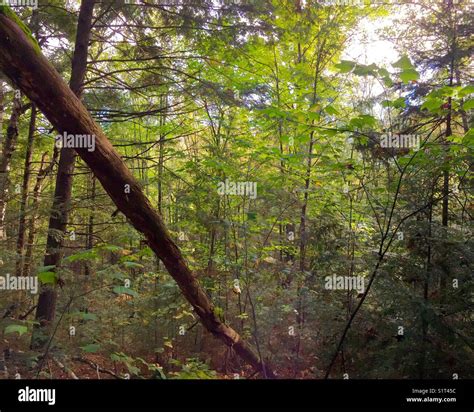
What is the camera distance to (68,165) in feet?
16.1

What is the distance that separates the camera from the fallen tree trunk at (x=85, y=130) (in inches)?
99.3

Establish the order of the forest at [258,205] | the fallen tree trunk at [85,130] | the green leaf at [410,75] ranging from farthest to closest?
the forest at [258,205] → the fallen tree trunk at [85,130] → the green leaf at [410,75]

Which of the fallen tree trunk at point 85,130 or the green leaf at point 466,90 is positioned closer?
the green leaf at point 466,90

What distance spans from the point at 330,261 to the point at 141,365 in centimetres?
496

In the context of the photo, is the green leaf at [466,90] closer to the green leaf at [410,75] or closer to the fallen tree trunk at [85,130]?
the green leaf at [410,75]

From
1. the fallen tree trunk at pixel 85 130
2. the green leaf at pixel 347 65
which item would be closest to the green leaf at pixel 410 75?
the green leaf at pixel 347 65

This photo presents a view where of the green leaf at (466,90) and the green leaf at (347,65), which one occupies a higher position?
the green leaf at (347,65)

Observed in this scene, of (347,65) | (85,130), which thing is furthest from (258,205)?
(347,65)

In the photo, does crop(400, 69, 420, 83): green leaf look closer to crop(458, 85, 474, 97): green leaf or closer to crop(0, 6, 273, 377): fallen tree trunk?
crop(458, 85, 474, 97): green leaf

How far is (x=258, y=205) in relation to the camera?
604 centimetres

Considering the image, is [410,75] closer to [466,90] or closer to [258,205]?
[466,90]

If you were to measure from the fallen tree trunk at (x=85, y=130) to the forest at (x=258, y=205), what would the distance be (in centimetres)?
2

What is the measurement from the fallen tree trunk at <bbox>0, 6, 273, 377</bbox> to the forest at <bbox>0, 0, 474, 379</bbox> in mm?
16

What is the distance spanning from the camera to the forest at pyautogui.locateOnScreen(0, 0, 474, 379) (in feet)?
10.2
